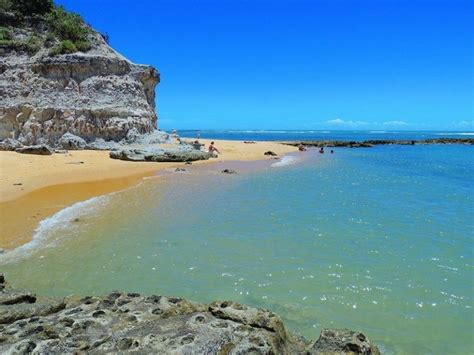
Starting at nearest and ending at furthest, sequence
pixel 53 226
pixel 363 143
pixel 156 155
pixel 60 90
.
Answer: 1. pixel 53 226
2. pixel 156 155
3. pixel 60 90
4. pixel 363 143

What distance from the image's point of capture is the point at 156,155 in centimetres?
2770

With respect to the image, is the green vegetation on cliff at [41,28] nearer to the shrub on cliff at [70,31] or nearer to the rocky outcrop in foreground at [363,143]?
the shrub on cliff at [70,31]

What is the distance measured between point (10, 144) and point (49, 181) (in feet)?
39.5

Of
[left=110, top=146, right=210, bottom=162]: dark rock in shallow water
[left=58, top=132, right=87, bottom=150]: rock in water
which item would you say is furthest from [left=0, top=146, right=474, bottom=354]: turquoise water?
[left=58, top=132, right=87, bottom=150]: rock in water

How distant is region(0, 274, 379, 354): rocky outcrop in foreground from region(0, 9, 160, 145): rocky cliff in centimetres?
2658

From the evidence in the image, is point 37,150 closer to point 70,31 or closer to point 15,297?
point 70,31

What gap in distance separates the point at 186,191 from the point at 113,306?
1243cm

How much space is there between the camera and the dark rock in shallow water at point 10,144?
27.2m

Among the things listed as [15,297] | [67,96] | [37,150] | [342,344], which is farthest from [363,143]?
[15,297]

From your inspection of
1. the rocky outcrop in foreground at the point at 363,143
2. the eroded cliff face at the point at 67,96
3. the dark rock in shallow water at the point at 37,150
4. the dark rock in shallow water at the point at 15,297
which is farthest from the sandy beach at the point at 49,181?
the rocky outcrop in foreground at the point at 363,143

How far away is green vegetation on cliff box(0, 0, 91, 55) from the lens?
30000 mm

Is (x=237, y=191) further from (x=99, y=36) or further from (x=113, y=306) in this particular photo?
(x=99, y=36)

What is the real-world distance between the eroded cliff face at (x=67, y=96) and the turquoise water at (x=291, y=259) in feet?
55.7

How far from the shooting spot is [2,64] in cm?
2895
